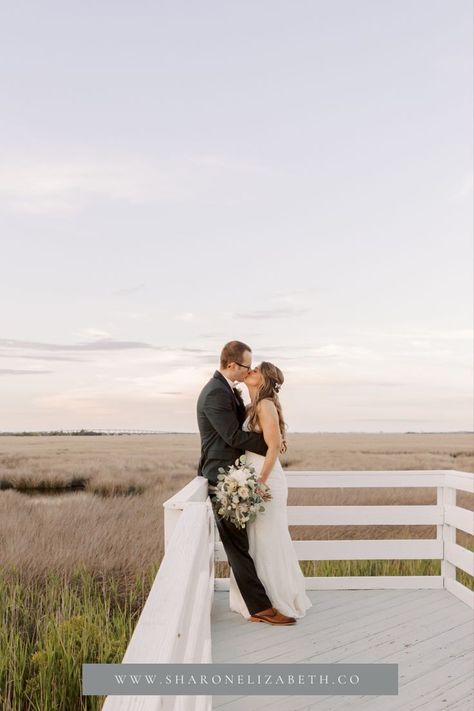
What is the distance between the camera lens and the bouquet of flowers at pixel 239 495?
5.12 m

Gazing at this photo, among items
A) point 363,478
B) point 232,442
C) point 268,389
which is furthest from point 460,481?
point 232,442

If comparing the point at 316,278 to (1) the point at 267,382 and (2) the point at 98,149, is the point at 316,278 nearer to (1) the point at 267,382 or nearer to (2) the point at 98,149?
(2) the point at 98,149

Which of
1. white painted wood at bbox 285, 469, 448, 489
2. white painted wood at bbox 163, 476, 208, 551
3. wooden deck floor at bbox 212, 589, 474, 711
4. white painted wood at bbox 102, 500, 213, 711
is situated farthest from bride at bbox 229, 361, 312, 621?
white painted wood at bbox 102, 500, 213, 711

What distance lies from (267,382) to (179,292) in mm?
9784

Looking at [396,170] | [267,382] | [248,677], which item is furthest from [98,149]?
[248,677]

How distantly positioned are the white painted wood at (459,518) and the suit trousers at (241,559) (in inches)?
71.5

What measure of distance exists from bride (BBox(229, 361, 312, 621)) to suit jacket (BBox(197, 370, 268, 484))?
9 cm

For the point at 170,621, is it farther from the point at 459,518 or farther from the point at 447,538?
the point at 447,538

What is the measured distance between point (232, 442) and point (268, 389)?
46 cm

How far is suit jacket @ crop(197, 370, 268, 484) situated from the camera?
525 centimetres

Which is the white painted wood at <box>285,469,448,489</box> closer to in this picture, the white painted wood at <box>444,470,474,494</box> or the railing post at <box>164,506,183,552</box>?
the white painted wood at <box>444,470,474,494</box>

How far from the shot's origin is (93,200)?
54.9 feet

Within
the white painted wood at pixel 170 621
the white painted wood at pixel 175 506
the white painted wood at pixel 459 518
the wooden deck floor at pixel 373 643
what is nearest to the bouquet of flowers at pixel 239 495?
the white painted wood at pixel 175 506

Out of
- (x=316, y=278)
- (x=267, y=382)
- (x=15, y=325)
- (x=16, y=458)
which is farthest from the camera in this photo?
(x=16, y=458)
